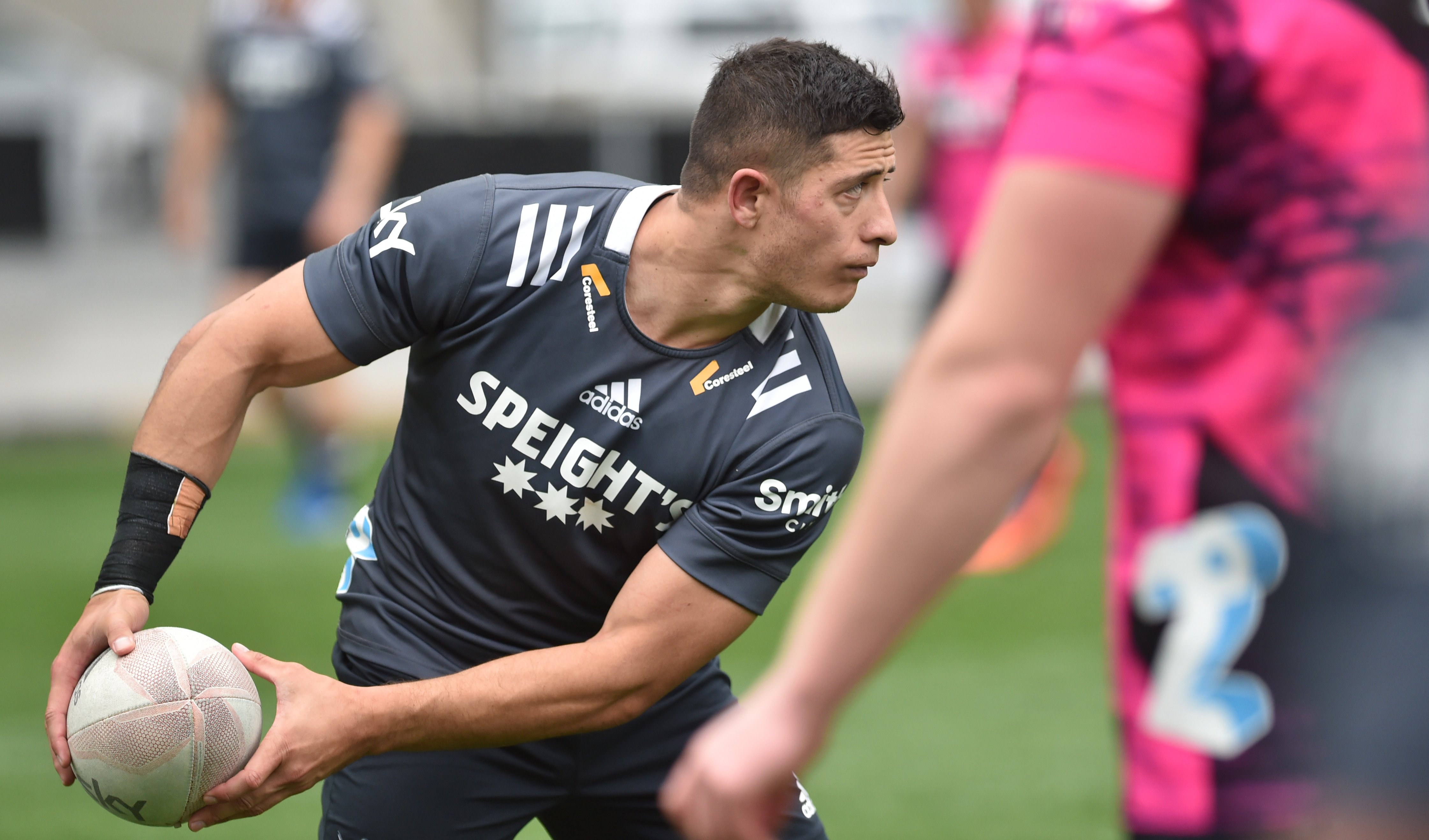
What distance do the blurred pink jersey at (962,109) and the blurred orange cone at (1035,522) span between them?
119 cm

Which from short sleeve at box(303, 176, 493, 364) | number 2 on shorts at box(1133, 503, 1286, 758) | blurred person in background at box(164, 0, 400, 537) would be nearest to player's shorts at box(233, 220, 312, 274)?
blurred person in background at box(164, 0, 400, 537)

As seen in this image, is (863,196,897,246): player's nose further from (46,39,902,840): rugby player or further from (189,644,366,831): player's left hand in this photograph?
(189,644,366,831): player's left hand

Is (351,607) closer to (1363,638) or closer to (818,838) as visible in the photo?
(818,838)

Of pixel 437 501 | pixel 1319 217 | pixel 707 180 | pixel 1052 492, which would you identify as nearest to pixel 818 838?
pixel 437 501

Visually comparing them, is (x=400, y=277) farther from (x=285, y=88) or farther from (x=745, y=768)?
(x=285, y=88)

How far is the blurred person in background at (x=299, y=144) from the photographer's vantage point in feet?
28.5

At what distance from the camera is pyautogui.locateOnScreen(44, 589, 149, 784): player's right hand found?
9.23 ft

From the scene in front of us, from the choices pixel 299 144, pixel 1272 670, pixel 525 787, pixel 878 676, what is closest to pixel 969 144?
pixel 878 676

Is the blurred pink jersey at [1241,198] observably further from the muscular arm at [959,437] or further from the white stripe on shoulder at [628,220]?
the white stripe on shoulder at [628,220]

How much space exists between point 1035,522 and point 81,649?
615cm

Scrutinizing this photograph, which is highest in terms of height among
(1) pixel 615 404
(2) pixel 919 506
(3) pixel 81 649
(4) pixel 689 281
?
(2) pixel 919 506

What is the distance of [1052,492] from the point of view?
830 cm

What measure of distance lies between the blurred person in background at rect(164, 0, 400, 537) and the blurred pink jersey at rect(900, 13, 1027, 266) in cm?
298

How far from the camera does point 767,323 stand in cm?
313
